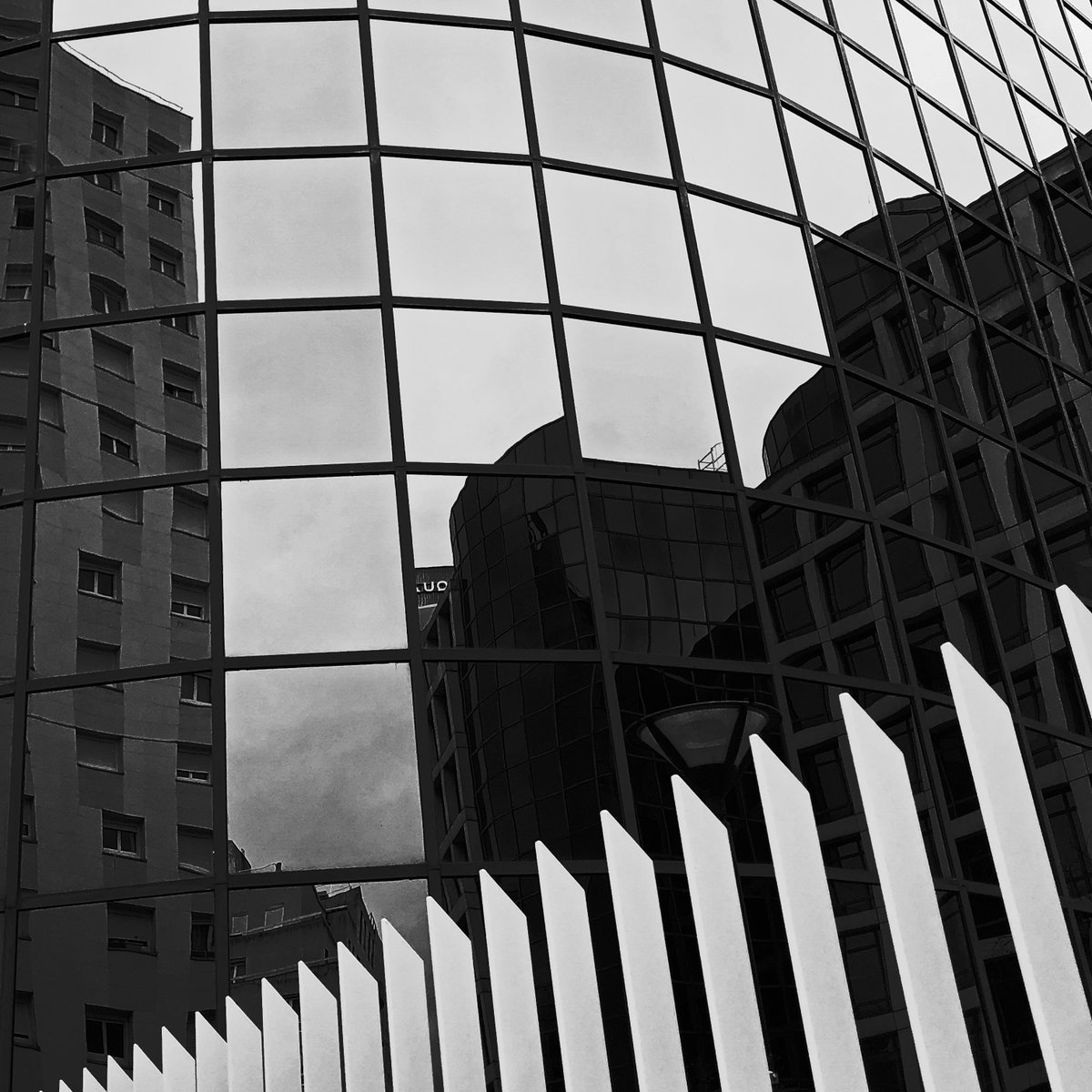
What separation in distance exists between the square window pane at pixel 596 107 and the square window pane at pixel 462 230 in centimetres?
80

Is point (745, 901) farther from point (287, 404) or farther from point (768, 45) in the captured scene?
point (768, 45)

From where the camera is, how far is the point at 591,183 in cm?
1387

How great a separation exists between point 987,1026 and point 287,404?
27.5 ft

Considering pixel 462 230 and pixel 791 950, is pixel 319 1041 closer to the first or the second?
pixel 791 950

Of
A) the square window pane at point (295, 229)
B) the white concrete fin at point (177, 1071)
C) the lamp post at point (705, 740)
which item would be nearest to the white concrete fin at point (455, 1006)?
the white concrete fin at point (177, 1071)

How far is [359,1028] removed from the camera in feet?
11.4

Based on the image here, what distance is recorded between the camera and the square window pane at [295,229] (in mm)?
12711

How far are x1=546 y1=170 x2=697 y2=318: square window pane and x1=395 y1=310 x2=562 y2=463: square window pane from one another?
2.51 ft

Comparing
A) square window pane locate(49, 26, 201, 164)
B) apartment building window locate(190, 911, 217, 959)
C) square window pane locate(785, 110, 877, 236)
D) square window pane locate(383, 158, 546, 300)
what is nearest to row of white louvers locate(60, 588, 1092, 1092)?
apartment building window locate(190, 911, 217, 959)

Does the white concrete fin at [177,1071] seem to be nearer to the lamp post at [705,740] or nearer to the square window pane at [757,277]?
the lamp post at [705,740]

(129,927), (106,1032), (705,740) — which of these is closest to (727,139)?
(705,740)

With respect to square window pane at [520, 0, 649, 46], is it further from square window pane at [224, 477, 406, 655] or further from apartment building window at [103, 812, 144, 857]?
apartment building window at [103, 812, 144, 857]

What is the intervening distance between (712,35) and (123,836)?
10986 mm

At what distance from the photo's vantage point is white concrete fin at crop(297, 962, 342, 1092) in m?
3.62
